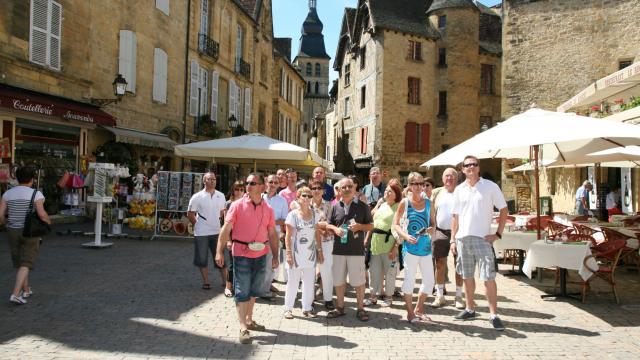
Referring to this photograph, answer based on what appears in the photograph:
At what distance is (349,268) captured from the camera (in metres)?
5.88

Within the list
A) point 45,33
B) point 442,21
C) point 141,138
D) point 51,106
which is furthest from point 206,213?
point 442,21

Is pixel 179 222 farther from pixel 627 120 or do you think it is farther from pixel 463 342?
pixel 627 120

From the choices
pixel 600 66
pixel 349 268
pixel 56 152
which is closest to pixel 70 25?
pixel 56 152

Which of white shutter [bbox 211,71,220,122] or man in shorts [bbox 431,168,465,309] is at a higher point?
white shutter [bbox 211,71,220,122]

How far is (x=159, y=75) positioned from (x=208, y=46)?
4453mm

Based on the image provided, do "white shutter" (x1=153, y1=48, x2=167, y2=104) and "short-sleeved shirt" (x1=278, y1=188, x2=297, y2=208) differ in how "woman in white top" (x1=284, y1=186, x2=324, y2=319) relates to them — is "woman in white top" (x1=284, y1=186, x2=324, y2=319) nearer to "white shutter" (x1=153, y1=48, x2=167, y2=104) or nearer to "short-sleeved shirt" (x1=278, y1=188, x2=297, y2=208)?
"short-sleeved shirt" (x1=278, y1=188, x2=297, y2=208)

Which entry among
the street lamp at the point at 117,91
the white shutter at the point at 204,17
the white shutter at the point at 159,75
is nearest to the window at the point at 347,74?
the white shutter at the point at 204,17

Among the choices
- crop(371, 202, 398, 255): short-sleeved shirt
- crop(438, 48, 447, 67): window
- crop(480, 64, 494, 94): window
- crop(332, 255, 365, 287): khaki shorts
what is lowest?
crop(332, 255, 365, 287): khaki shorts

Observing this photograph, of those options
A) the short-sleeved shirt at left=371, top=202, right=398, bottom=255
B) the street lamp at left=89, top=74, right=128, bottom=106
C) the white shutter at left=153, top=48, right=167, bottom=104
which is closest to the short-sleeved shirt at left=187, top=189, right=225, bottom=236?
the short-sleeved shirt at left=371, top=202, right=398, bottom=255

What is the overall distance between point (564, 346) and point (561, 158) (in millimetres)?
5036

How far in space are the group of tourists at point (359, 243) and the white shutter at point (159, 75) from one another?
44.2 ft

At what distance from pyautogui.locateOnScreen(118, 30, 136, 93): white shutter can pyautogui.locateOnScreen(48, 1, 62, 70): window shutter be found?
2.64 metres

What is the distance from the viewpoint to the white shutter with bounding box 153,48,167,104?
1802 cm

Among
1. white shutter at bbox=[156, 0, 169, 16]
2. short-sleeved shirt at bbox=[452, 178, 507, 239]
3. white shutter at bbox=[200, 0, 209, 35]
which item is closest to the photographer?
short-sleeved shirt at bbox=[452, 178, 507, 239]
